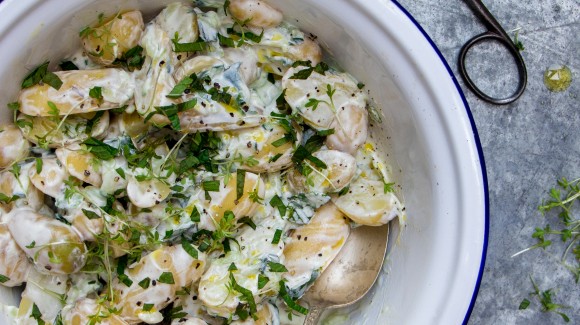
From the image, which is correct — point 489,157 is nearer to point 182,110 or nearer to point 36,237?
point 182,110

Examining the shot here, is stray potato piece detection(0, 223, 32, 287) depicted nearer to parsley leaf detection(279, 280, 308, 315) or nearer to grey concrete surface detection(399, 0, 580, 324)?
parsley leaf detection(279, 280, 308, 315)

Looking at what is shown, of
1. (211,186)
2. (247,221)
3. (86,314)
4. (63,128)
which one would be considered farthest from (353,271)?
(63,128)

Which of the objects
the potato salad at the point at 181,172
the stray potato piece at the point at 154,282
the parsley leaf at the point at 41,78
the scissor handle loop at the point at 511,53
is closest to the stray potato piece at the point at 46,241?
the potato salad at the point at 181,172

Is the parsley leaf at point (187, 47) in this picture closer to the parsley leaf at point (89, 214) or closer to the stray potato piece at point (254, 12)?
the stray potato piece at point (254, 12)

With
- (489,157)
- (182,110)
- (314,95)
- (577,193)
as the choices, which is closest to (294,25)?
(314,95)

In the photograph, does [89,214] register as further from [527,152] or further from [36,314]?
[527,152]

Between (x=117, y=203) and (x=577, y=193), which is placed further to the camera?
(x=577, y=193)
